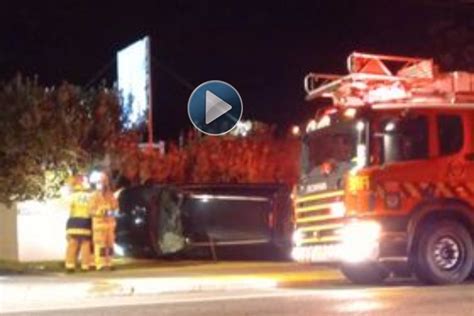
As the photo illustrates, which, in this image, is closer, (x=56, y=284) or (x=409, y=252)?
(x=409, y=252)

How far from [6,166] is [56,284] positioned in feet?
15.2

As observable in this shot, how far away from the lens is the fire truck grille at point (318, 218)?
48.8 ft

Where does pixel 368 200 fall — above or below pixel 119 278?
above

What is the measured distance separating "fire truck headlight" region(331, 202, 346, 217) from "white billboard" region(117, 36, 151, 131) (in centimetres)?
1038

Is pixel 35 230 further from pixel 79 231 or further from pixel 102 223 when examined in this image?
pixel 102 223

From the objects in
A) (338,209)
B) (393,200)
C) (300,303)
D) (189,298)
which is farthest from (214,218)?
(300,303)

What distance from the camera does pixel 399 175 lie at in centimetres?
1453

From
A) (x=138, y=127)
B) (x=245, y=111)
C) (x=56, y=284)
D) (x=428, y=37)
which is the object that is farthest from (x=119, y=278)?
(x=245, y=111)

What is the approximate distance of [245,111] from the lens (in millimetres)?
44344

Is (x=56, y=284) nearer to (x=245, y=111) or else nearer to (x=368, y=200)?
(x=368, y=200)

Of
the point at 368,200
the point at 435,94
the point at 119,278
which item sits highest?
the point at 435,94
